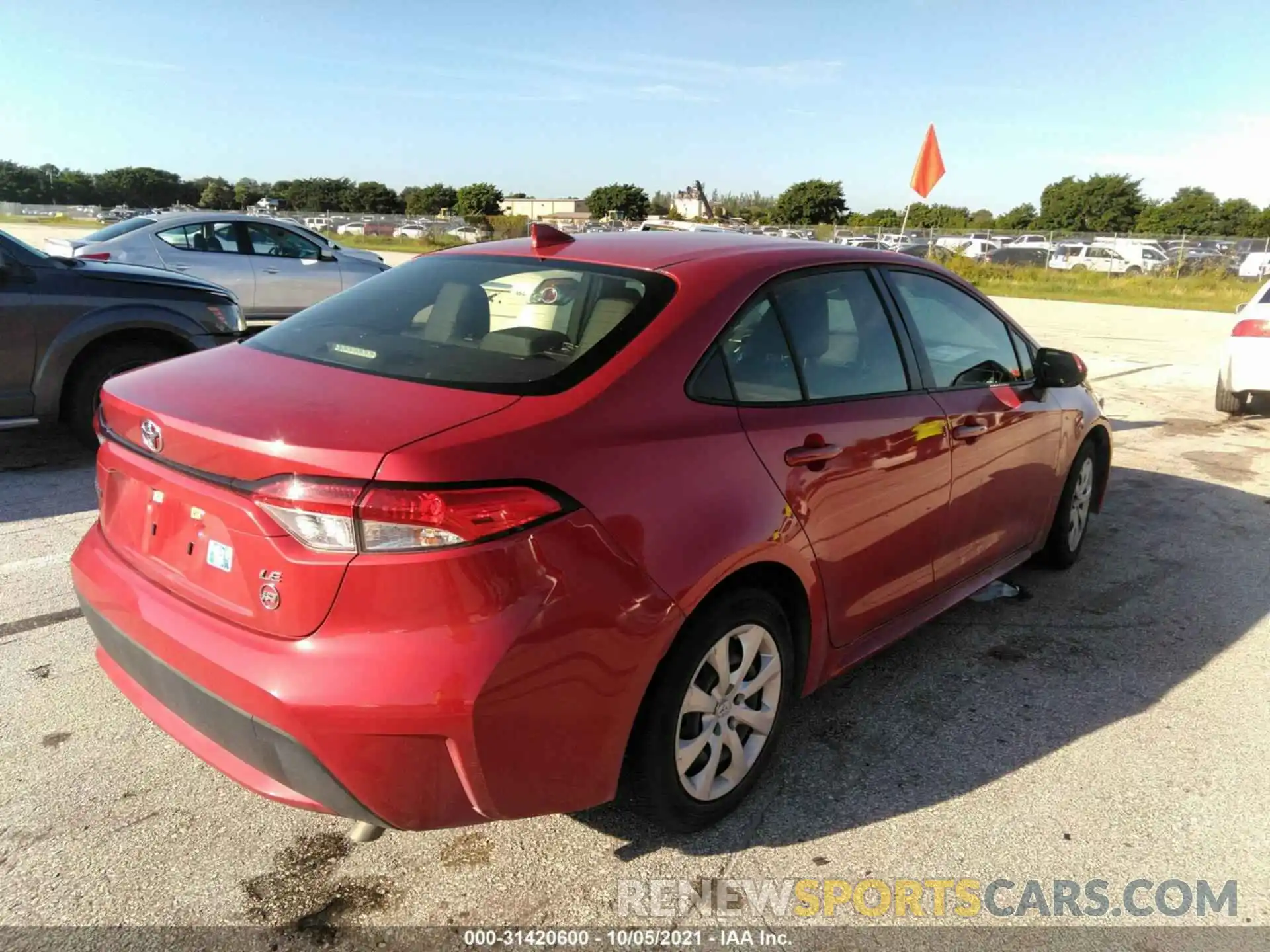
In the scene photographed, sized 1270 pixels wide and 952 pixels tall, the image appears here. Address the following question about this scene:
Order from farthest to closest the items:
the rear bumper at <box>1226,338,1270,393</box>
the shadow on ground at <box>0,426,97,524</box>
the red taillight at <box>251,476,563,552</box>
→ the rear bumper at <box>1226,338,1270,393</box> → the shadow on ground at <box>0,426,97,524</box> → the red taillight at <box>251,476,563,552</box>

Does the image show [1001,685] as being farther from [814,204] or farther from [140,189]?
[140,189]

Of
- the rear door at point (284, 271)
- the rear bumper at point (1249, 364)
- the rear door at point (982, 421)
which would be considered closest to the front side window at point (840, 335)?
the rear door at point (982, 421)

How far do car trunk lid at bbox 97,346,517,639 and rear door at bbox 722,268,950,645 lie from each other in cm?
91

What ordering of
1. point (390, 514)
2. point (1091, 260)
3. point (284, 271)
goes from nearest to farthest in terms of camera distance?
point (390, 514) < point (284, 271) < point (1091, 260)

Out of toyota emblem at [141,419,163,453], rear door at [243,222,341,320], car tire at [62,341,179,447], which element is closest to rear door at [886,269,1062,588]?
toyota emblem at [141,419,163,453]

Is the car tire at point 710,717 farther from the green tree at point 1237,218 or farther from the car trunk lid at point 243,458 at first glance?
the green tree at point 1237,218

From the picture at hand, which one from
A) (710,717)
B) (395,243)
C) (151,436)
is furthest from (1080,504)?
(395,243)

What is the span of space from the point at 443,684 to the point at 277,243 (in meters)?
11.0

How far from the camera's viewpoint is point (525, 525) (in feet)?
6.66

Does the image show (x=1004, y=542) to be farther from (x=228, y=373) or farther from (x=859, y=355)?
(x=228, y=373)

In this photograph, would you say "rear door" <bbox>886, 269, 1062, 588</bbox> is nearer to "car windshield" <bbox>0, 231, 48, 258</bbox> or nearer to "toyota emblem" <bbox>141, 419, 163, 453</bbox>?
"toyota emblem" <bbox>141, 419, 163, 453</bbox>

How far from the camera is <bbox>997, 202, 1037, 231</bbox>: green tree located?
7725cm

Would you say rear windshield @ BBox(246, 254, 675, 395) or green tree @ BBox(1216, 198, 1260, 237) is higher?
green tree @ BBox(1216, 198, 1260, 237)

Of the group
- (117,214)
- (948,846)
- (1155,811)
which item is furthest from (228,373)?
(117,214)
